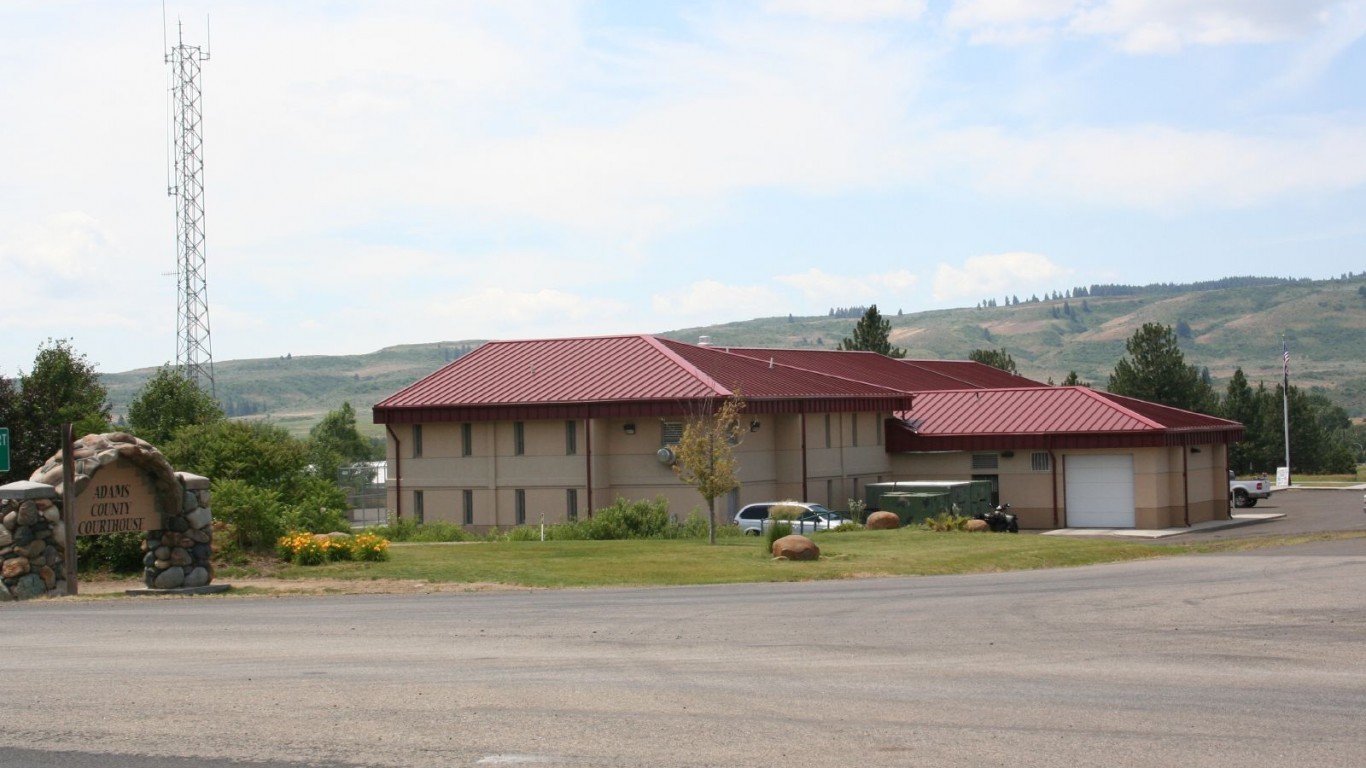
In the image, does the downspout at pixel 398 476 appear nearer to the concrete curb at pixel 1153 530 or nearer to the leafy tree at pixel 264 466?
the leafy tree at pixel 264 466

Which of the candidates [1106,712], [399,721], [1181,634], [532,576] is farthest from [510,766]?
[532,576]

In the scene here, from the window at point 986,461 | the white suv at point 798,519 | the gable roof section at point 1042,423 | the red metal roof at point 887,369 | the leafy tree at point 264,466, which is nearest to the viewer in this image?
the leafy tree at point 264,466

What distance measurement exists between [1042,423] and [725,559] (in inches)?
983

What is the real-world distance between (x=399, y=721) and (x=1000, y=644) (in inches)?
302

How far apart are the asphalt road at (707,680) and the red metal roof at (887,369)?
3739cm

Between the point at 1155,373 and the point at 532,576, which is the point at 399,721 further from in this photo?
the point at 1155,373

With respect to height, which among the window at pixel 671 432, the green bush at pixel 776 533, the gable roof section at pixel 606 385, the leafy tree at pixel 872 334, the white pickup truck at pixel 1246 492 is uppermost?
the leafy tree at pixel 872 334

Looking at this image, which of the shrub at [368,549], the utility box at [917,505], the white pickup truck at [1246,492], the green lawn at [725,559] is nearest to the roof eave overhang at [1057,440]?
the utility box at [917,505]

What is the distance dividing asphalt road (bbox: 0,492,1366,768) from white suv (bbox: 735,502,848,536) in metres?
18.3

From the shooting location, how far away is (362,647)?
17250 mm

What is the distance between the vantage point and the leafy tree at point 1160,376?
283 ft

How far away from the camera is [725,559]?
30719 millimetres

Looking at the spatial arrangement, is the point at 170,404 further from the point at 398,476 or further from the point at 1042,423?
the point at 1042,423

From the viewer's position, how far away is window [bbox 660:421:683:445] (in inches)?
1861
